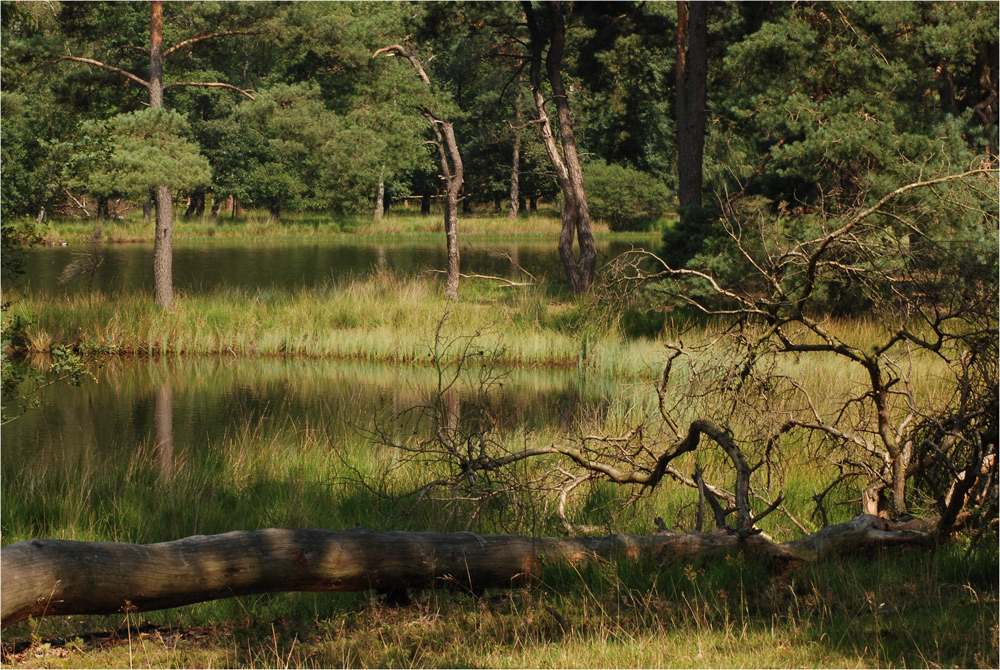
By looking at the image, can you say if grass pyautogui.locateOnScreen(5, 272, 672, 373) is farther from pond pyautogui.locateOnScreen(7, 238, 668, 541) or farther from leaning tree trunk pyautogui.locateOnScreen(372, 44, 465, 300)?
leaning tree trunk pyautogui.locateOnScreen(372, 44, 465, 300)

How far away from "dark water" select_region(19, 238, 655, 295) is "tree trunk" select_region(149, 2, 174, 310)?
1219mm

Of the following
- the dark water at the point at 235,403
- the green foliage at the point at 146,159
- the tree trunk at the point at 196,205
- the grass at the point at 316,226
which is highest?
the green foliage at the point at 146,159

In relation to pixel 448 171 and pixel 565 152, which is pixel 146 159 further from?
pixel 565 152

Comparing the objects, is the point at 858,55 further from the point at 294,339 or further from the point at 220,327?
the point at 220,327

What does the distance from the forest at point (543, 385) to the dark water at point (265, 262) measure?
412mm

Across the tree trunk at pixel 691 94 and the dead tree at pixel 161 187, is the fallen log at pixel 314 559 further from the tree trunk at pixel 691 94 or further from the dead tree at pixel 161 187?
the dead tree at pixel 161 187

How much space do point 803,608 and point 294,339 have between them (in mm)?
12868

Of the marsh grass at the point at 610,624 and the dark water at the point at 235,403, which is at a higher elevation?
the marsh grass at the point at 610,624

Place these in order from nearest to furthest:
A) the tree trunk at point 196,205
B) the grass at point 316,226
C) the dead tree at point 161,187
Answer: the dead tree at point 161,187 < the grass at point 316,226 < the tree trunk at point 196,205

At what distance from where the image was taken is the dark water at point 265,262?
2369cm

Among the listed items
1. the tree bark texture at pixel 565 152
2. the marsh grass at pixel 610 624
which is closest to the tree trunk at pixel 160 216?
the tree bark texture at pixel 565 152

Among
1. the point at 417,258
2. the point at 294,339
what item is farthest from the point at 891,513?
the point at 417,258

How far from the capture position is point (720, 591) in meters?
4.72

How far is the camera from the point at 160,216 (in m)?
17.7
